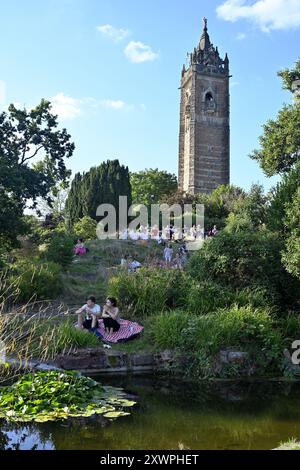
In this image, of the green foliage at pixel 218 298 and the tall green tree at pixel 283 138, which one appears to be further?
the tall green tree at pixel 283 138

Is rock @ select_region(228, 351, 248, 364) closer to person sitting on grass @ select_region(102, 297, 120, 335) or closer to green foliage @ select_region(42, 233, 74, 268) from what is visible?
person sitting on grass @ select_region(102, 297, 120, 335)

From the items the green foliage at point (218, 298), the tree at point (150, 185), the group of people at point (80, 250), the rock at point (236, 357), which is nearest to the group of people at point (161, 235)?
the group of people at point (80, 250)

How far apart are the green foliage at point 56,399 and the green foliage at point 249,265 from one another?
549 centimetres

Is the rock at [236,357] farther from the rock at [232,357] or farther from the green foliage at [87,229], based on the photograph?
the green foliage at [87,229]

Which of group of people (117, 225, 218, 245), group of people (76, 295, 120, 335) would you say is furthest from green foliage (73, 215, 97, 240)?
group of people (76, 295, 120, 335)

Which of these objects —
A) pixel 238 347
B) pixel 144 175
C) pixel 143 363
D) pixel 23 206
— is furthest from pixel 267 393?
pixel 144 175

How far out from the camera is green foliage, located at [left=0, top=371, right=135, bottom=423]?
6.06m

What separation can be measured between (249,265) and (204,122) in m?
41.5

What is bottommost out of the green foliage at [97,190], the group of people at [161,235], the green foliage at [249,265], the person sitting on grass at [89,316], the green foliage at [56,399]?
the green foliage at [56,399]

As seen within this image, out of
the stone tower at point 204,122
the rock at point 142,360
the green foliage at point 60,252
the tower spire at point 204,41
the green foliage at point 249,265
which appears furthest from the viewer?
the tower spire at point 204,41

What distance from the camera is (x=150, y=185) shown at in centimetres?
5056

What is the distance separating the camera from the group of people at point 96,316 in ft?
34.1

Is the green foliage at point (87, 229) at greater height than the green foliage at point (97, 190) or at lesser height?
lesser
